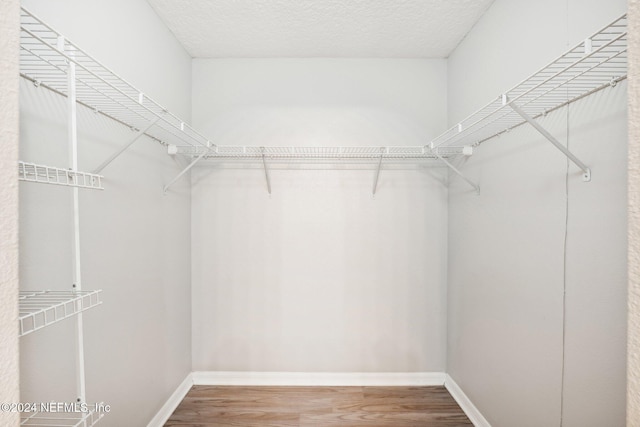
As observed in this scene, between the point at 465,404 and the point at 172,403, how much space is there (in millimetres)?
1871

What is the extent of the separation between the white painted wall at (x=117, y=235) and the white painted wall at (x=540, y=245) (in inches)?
73.5

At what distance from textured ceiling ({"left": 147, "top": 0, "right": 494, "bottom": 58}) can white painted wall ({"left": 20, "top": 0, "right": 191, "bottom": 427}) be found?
0.71ft

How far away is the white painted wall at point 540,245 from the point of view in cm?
99

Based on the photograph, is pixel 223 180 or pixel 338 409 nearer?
pixel 338 409

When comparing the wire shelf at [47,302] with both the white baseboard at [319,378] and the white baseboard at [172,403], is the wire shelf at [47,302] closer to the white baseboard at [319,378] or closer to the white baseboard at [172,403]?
the white baseboard at [172,403]

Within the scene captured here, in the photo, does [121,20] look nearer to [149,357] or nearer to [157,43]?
[157,43]

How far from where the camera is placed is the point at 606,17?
0.99 meters

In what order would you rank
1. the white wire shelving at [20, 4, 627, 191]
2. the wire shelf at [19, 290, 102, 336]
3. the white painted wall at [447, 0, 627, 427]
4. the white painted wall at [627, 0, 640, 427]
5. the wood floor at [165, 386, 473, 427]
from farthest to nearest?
the wood floor at [165, 386, 473, 427] → the white painted wall at [447, 0, 627, 427] → the white wire shelving at [20, 4, 627, 191] → the wire shelf at [19, 290, 102, 336] → the white painted wall at [627, 0, 640, 427]

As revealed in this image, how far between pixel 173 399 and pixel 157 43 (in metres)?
2.20

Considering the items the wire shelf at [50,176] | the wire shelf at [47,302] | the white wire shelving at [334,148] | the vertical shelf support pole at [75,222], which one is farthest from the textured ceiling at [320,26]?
the wire shelf at [47,302]

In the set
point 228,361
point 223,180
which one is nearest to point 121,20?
point 223,180

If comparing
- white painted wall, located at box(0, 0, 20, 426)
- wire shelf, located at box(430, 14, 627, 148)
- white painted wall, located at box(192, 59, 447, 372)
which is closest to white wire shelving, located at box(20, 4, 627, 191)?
wire shelf, located at box(430, 14, 627, 148)

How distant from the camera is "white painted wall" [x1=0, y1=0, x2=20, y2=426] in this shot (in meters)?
0.45

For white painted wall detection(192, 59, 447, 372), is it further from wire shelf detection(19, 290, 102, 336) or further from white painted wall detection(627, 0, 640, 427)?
white painted wall detection(627, 0, 640, 427)
